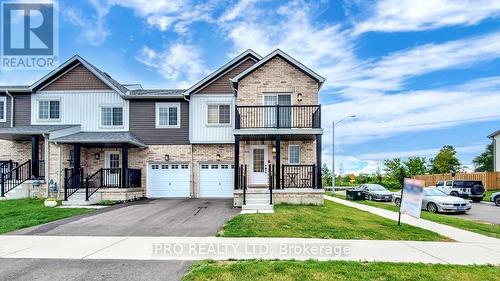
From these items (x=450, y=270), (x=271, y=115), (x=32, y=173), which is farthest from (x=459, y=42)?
(x=32, y=173)

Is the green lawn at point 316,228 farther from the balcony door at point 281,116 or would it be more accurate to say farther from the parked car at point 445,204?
the parked car at point 445,204

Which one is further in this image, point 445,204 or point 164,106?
point 164,106

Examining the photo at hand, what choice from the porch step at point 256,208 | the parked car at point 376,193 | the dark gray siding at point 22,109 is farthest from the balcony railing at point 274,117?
the dark gray siding at point 22,109

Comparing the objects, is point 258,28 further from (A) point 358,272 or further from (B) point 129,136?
(A) point 358,272

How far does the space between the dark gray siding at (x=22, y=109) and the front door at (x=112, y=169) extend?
211 inches

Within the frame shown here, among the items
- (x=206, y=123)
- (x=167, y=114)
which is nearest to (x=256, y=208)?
(x=206, y=123)

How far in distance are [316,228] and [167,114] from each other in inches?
513

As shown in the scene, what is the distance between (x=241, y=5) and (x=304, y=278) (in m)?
16.1

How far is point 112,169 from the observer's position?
17.6m

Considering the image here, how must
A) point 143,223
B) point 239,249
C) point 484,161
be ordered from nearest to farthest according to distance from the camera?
point 239,249, point 143,223, point 484,161

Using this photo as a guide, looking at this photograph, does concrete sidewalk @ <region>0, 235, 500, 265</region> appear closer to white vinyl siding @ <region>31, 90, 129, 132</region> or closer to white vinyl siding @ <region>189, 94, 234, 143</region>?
white vinyl siding @ <region>189, 94, 234, 143</region>

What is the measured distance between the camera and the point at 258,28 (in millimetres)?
20172

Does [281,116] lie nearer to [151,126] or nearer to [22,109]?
[151,126]

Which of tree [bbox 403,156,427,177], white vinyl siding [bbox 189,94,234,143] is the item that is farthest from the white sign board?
tree [bbox 403,156,427,177]
